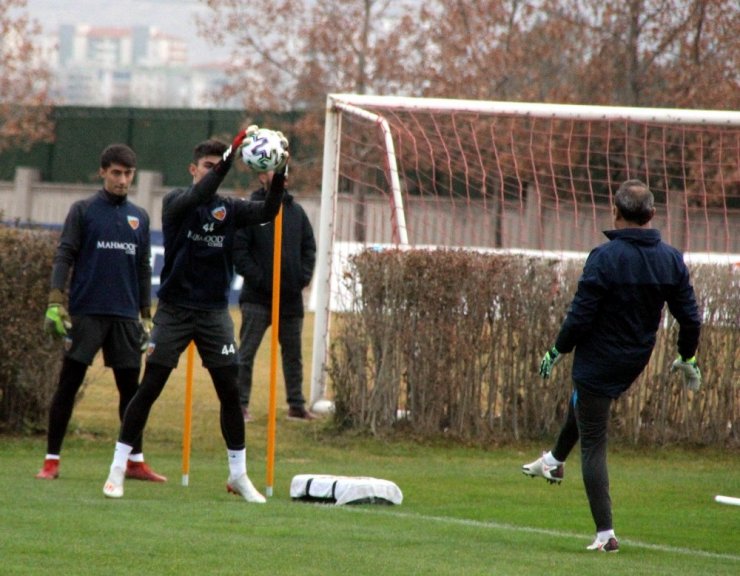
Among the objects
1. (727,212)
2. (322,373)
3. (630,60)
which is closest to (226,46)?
(630,60)

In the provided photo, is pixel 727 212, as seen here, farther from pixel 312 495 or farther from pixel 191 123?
pixel 191 123

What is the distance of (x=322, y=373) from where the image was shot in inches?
501

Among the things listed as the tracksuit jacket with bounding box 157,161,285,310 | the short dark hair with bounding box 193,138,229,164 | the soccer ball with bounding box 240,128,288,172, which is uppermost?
the short dark hair with bounding box 193,138,229,164

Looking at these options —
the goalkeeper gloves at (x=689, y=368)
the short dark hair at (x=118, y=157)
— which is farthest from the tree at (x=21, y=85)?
the goalkeeper gloves at (x=689, y=368)

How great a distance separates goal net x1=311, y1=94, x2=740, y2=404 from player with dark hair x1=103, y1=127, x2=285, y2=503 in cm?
376

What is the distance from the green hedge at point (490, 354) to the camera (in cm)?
1144

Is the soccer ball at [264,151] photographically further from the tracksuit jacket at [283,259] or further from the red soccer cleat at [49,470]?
the tracksuit jacket at [283,259]

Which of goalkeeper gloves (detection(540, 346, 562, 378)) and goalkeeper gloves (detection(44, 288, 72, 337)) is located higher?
goalkeeper gloves (detection(44, 288, 72, 337))

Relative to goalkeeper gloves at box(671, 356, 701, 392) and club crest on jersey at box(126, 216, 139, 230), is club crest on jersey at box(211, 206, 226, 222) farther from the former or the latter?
goalkeeper gloves at box(671, 356, 701, 392)

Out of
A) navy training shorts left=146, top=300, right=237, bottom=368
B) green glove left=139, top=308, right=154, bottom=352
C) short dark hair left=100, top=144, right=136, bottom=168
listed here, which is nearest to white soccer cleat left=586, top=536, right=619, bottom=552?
navy training shorts left=146, top=300, right=237, bottom=368

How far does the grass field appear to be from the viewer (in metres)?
6.44

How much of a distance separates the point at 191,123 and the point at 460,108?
29655 millimetres

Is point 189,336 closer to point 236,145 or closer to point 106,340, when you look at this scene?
point 106,340

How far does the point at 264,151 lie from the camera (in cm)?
787
